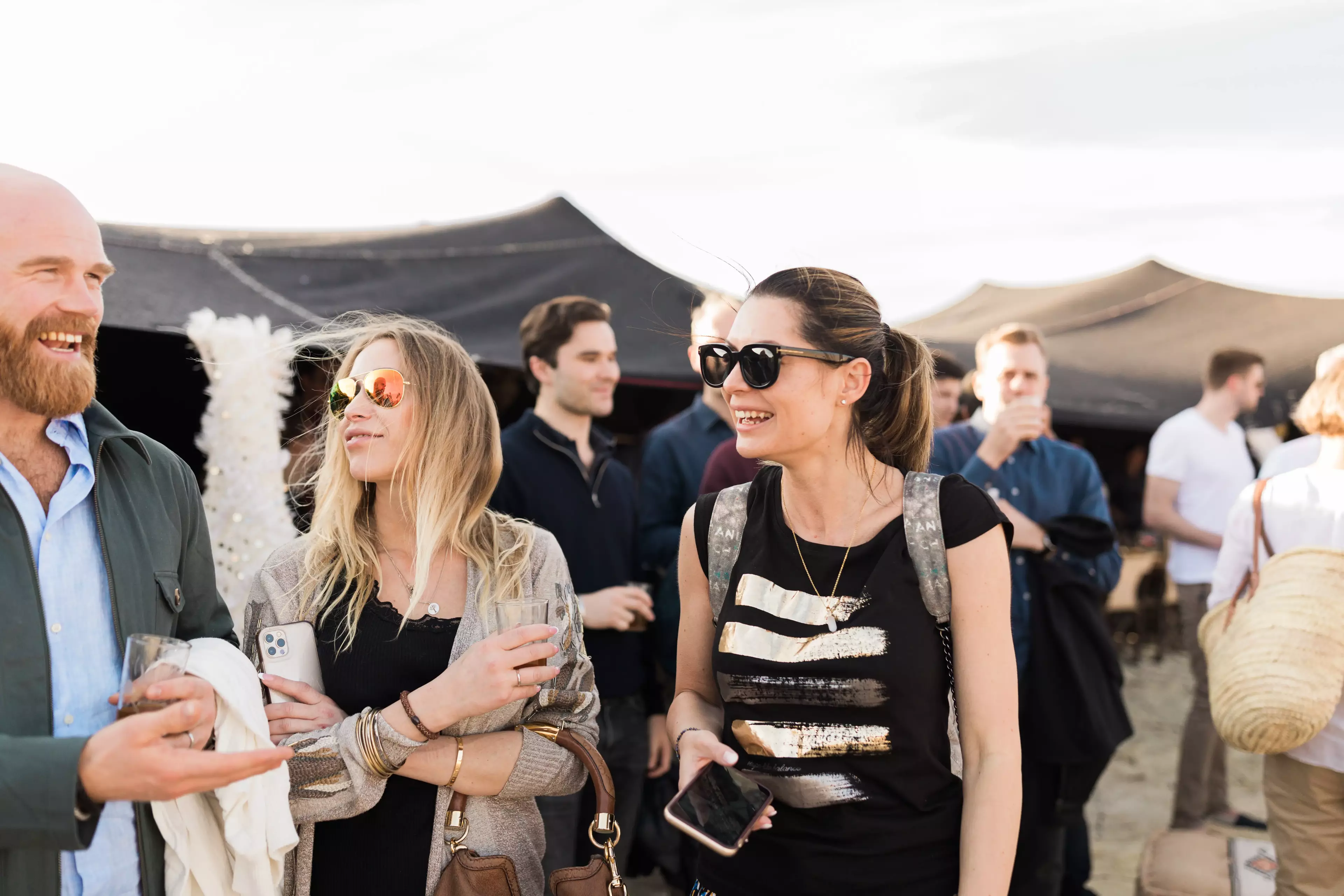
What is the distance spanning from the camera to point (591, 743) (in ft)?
7.04

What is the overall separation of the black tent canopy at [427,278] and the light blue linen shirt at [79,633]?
11.2 ft

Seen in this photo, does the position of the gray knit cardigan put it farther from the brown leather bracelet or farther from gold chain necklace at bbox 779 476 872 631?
gold chain necklace at bbox 779 476 872 631

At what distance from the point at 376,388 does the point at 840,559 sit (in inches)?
43.5

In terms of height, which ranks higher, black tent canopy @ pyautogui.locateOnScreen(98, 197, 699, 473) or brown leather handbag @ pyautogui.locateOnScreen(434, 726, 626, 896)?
black tent canopy @ pyautogui.locateOnScreen(98, 197, 699, 473)

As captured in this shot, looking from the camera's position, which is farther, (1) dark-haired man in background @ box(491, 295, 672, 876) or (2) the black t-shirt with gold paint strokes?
(1) dark-haired man in background @ box(491, 295, 672, 876)

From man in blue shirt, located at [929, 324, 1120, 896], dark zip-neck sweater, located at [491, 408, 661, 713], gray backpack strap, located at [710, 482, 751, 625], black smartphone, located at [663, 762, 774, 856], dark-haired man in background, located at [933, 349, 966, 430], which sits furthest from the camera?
dark-haired man in background, located at [933, 349, 966, 430]

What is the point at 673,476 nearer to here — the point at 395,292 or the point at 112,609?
the point at 112,609

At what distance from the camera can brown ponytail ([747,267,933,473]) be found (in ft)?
6.84

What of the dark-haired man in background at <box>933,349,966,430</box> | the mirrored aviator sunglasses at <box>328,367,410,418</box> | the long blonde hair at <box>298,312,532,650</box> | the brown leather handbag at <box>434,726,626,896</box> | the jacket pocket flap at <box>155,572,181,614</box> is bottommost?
the brown leather handbag at <box>434,726,626,896</box>

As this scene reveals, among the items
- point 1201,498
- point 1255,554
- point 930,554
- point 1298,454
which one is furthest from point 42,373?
point 1201,498

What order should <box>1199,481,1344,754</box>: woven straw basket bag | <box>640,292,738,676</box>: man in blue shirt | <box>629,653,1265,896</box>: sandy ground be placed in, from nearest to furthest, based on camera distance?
<box>1199,481,1344,754</box>: woven straw basket bag < <box>640,292,738,676</box>: man in blue shirt < <box>629,653,1265,896</box>: sandy ground

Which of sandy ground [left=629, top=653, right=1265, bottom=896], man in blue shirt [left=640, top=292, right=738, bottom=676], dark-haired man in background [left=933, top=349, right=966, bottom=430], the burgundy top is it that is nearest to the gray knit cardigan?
the burgundy top

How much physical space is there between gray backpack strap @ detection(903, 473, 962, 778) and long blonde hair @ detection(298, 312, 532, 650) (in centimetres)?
85

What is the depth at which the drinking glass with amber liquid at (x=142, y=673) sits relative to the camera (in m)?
1.51
